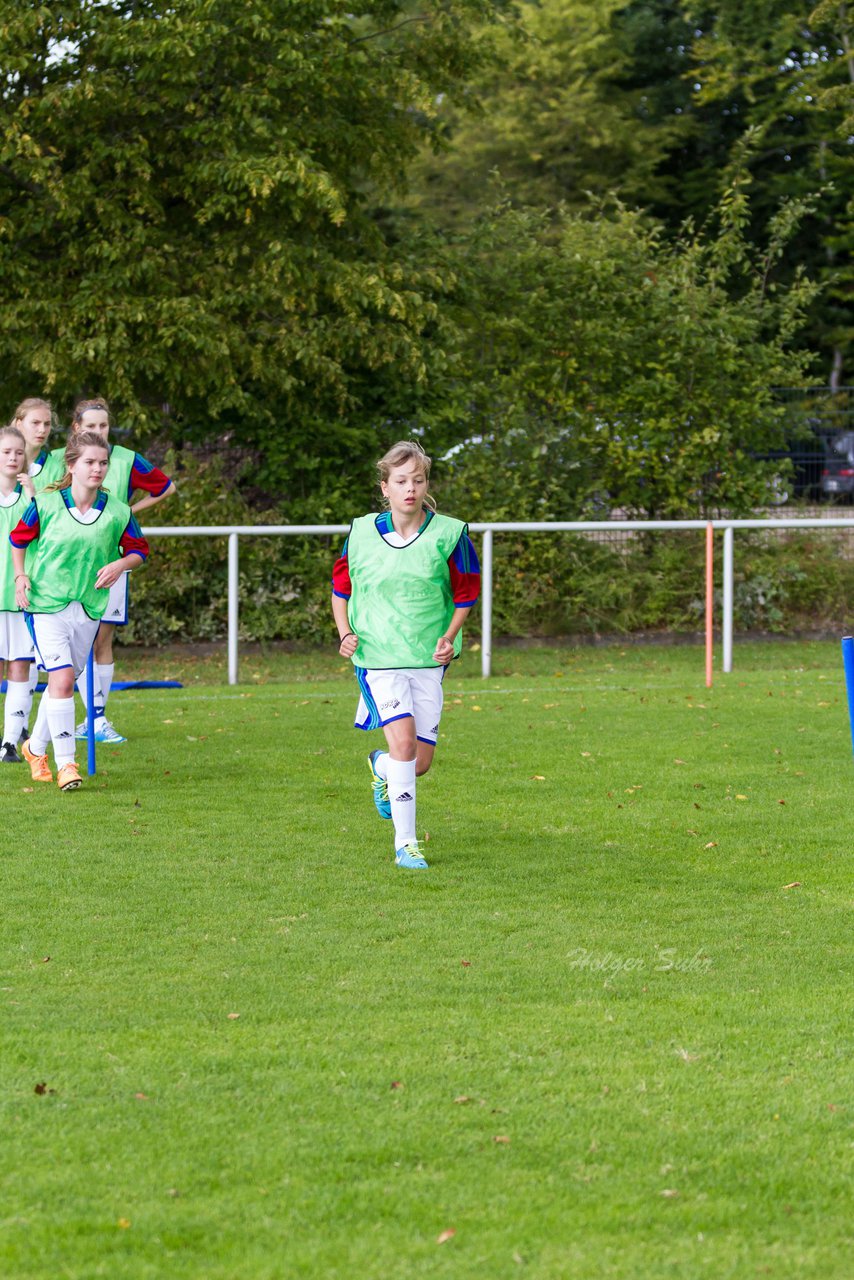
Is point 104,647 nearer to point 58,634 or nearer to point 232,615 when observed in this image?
point 58,634

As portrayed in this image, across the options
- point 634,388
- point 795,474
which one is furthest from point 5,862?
point 795,474

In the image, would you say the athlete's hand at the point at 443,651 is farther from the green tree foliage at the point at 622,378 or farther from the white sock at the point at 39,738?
the green tree foliage at the point at 622,378

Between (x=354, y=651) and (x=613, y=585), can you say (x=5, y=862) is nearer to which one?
(x=354, y=651)

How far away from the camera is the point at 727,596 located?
14.0 m

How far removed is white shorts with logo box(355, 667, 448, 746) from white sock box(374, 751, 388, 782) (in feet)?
1.15

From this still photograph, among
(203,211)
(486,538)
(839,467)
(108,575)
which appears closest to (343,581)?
(108,575)

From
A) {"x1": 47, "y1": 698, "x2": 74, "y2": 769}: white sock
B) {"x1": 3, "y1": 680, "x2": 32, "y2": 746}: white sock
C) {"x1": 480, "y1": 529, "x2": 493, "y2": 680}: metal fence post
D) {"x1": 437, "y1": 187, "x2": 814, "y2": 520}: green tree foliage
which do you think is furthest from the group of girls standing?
{"x1": 437, "y1": 187, "x2": 814, "y2": 520}: green tree foliage

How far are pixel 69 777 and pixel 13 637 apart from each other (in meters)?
1.57

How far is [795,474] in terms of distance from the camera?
18.6 m

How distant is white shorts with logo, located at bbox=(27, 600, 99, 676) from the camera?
8.70 metres

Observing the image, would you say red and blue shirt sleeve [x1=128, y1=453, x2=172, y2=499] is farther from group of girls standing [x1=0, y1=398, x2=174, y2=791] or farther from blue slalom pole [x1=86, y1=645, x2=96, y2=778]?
blue slalom pole [x1=86, y1=645, x2=96, y2=778]

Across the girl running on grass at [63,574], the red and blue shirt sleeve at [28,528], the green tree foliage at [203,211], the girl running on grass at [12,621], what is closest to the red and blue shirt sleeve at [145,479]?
the girl running on grass at [12,621]

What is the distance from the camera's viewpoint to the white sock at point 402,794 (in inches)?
279

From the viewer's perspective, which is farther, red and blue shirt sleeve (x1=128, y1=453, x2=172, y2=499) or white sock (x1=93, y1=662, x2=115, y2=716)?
white sock (x1=93, y1=662, x2=115, y2=716)
